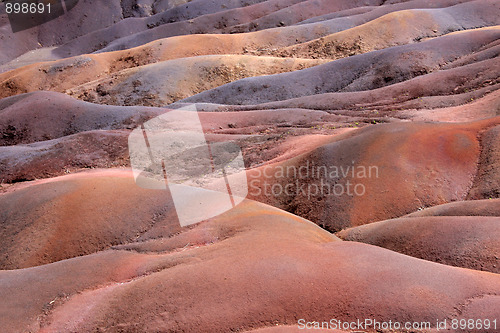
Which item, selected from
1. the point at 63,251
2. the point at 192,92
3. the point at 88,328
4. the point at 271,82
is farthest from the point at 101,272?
the point at 192,92

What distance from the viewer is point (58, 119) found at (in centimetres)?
2031

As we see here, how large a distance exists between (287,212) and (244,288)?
13.7 feet

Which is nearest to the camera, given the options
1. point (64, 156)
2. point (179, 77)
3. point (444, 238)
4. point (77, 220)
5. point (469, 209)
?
point (444, 238)

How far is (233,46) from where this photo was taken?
35.7m

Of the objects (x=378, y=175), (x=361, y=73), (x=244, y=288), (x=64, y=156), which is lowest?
(x=378, y=175)

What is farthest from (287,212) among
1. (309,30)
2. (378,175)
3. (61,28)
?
(61,28)

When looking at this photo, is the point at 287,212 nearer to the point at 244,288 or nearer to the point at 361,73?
the point at 244,288

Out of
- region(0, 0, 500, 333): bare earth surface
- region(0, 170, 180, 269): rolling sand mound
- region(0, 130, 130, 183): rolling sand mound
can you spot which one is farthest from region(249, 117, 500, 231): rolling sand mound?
region(0, 130, 130, 183): rolling sand mound

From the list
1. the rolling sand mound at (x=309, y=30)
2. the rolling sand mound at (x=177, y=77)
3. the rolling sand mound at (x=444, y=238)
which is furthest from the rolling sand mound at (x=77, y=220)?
the rolling sand mound at (x=309, y=30)

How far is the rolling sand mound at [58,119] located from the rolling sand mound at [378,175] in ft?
32.8

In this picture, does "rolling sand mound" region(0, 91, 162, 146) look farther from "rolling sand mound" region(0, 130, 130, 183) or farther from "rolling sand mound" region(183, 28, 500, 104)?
"rolling sand mound" region(183, 28, 500, 104)

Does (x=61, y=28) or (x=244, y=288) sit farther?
(x=61, y=28)

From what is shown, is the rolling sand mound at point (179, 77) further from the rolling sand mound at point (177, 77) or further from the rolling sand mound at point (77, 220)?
the rolling sand mound at point (77, 220)

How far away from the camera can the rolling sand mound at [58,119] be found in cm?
1992
